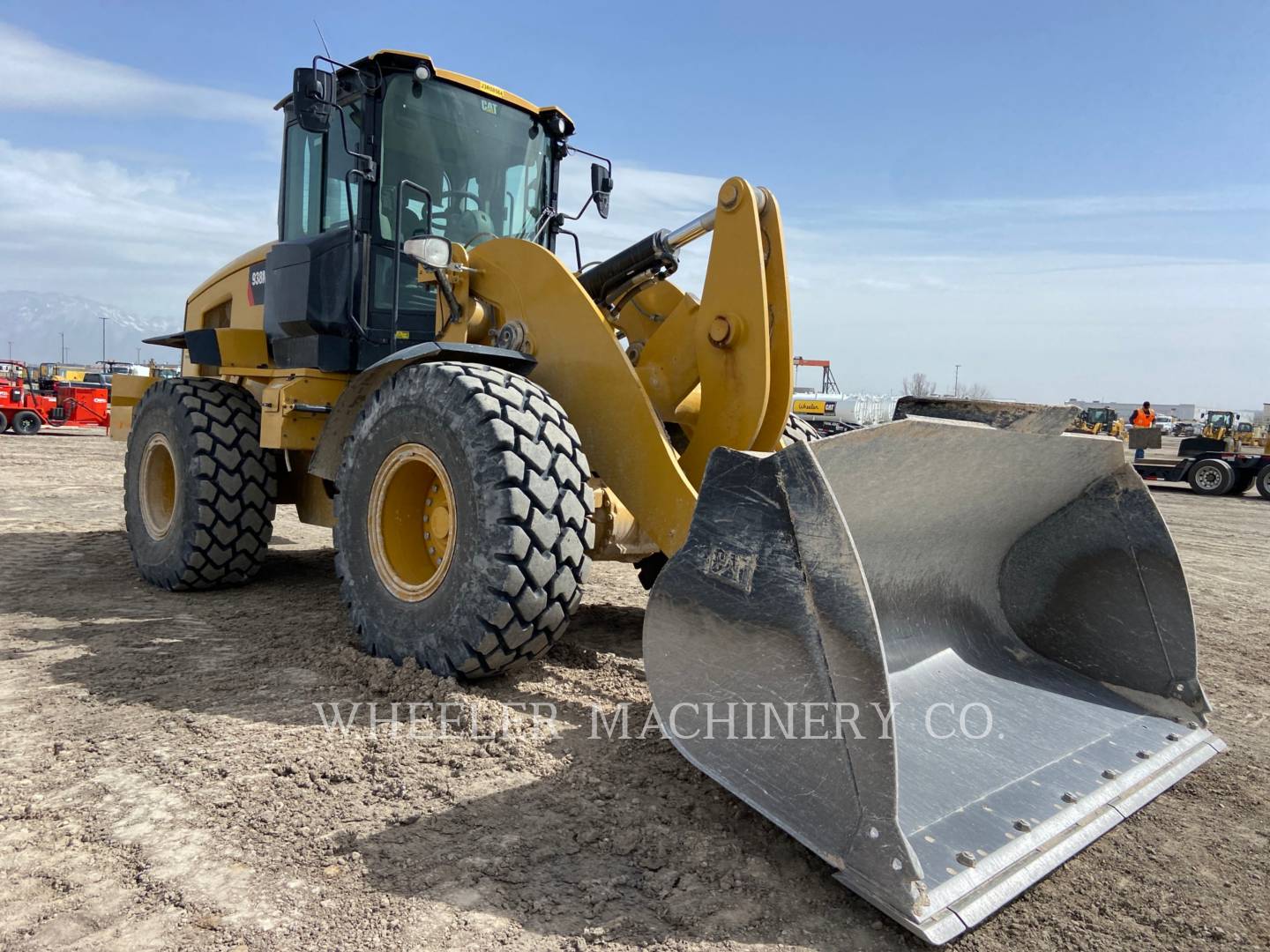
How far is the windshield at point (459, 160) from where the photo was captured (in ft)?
14.5

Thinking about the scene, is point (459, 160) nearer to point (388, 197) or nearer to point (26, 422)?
point (388, 197)

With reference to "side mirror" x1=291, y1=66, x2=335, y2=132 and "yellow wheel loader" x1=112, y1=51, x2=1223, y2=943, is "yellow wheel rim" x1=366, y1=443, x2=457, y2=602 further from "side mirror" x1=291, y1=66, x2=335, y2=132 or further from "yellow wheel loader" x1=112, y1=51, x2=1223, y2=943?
"side mirror" x1=291, y1=66, x2=335, y2=132

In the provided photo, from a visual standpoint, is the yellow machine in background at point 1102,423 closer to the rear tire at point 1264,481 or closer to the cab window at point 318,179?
the rear tire at point 1264,481

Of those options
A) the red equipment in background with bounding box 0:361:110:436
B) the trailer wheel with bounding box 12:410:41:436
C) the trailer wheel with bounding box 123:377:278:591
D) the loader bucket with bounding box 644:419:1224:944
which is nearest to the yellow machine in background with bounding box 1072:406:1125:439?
the loader bucket with bounding box 644:419:1224:944

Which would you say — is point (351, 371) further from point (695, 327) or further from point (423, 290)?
point (695, 327)

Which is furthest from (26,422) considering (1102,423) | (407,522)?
(1102,423)

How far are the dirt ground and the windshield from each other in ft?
7.40

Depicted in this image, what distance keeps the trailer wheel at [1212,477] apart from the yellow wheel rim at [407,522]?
1833cm

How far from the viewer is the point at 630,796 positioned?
248 centimetres

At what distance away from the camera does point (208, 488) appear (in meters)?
4.71

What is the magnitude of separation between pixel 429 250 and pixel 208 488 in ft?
6.25

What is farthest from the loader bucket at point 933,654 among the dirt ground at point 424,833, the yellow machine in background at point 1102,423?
the yellow machine in background at point 1102,423

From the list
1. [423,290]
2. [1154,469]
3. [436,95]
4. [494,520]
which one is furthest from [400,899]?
[1154,469]

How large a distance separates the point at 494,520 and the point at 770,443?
1.18 m
